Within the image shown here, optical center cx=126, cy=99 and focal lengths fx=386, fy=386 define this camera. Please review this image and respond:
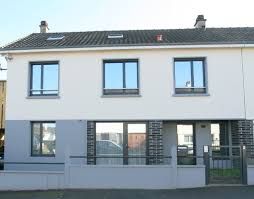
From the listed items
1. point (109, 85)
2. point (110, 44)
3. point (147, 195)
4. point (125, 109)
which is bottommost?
point (147, 195)

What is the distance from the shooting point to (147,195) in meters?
13.0

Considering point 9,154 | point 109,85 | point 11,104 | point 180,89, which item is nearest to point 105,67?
point 109,85

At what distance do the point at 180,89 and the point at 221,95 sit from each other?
1834 millimetres

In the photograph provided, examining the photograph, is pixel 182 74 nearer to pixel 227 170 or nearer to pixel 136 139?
pixel 136 139

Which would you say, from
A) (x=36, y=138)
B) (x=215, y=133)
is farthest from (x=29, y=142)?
(x=215, y=133)

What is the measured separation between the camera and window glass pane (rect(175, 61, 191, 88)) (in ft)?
57.7

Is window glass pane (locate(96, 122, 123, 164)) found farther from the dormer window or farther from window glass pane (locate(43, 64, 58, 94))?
the dormer window

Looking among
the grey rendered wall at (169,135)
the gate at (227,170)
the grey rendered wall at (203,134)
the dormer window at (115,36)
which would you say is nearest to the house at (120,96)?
the grey rendered wall at (169,135)

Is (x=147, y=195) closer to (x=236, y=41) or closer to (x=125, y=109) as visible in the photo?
(x=125, y=109)

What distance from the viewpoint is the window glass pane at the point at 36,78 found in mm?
18047

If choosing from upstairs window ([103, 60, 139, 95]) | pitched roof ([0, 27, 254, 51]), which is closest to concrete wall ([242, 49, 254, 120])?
pitched roof ([0, 27, 254, 51])

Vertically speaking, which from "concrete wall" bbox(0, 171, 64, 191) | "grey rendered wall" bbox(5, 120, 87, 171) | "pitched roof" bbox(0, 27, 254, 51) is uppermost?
"pitched roof" bbox(0, 27, 254, 51)

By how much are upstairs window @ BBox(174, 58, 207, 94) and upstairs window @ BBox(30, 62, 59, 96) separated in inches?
221

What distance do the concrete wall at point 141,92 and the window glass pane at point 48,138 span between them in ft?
1.63
